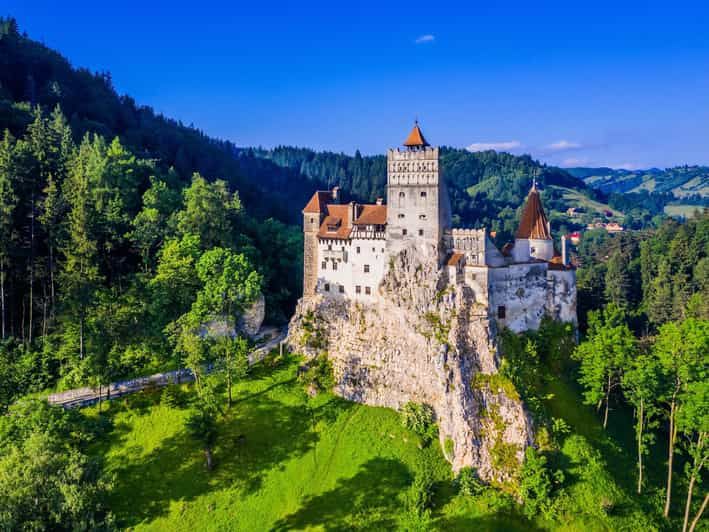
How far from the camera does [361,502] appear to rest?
4962 centimetres

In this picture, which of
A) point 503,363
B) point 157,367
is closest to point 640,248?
point 503,363

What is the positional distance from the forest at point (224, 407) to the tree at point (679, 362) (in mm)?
168

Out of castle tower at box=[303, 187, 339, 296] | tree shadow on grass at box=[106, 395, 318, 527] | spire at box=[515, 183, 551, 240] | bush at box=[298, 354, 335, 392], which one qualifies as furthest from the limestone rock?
spire at box=[515, 183, 551, 240]

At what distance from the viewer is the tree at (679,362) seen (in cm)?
4706

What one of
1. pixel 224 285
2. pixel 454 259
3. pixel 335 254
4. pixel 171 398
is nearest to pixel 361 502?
pixel 171 398

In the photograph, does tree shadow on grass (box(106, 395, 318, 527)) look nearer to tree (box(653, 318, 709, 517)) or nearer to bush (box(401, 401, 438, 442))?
bush (box(401, 401, 438, 442))

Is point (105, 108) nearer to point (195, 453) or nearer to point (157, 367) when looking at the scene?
point (157, 367)

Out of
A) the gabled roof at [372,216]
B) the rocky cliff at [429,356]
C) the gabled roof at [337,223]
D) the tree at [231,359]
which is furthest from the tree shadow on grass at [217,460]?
the gabled roof at [372,216]

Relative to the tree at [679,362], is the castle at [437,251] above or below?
above

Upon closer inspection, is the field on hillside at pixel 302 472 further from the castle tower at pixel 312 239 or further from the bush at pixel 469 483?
the castle tower at pixel 312 239

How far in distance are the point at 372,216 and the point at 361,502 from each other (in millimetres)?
28409

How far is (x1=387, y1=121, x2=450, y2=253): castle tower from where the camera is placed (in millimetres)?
57969

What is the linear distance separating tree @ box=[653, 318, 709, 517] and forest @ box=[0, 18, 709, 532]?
168 millimetres

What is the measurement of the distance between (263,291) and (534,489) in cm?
4068
